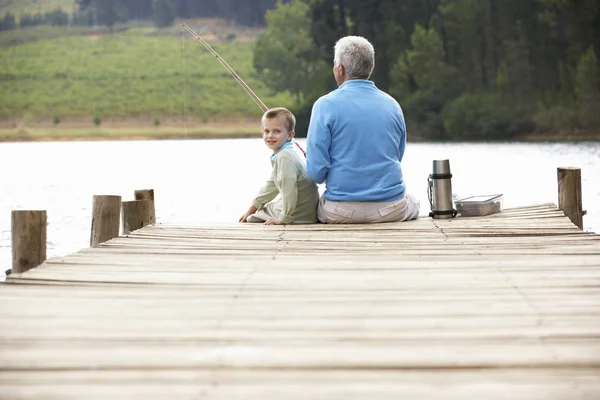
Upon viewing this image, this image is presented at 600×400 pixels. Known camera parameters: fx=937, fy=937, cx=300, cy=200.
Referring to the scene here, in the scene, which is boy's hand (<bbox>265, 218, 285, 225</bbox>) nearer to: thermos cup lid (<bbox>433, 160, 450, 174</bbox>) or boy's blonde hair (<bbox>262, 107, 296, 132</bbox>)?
boy's blonde hair (<bbox>262, 107, 296, 132</bbox>)

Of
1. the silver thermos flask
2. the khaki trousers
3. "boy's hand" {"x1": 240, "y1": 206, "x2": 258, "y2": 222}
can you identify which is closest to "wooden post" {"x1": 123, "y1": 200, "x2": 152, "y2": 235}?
"boy's hand" {"x1": 240, "y1": 206, "x2": 258, "y2": 222}

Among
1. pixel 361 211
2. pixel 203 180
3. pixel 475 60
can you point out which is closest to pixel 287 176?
pixel 361 211

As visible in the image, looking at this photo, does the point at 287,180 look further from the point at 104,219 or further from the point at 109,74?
the point at 109,74

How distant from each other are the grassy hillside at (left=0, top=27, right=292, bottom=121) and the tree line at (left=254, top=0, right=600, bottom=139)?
10601 mm

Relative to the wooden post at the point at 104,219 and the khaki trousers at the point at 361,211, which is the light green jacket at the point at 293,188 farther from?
the wooden post at the point at 104,219

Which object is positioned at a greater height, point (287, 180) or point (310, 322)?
point (287, 180)

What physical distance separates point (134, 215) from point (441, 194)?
1965mm

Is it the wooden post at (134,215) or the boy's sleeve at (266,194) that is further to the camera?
the wooden post at (134,215)

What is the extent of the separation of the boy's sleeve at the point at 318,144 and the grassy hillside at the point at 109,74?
164 feet

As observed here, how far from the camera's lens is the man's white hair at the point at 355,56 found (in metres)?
5.23

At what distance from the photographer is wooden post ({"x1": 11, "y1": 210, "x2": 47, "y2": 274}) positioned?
14.6ft

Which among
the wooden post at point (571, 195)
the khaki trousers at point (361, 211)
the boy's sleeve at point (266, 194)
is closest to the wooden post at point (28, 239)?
the boy's sleeve at point (266, 194)

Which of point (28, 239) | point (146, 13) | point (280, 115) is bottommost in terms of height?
point (28, 239)

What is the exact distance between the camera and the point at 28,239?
4.45 meters
